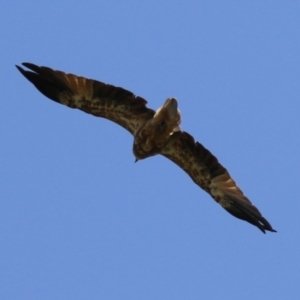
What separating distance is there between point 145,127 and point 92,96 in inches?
46.6

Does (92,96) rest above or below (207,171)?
above

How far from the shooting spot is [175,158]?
17125 millimetres

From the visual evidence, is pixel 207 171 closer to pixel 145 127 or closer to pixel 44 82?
pixel 145 127

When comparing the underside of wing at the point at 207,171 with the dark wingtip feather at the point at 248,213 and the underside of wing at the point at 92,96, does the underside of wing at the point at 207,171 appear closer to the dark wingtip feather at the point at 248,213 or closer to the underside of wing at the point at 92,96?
the dark wingtip feather at the point at 248,213

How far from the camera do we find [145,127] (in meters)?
16.9

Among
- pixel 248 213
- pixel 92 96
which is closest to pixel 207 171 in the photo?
pixel 248 213

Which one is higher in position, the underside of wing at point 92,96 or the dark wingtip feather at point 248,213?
the underside of wing at point 92,96

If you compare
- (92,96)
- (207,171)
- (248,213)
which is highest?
(92,96)

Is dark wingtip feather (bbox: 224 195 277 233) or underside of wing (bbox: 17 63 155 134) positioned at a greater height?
underside of wing (bbox: 17 63 155 134)

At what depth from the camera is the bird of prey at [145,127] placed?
16828 millimetres

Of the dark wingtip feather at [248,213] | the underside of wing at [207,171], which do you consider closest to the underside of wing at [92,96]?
the underside of wing at [207,171]

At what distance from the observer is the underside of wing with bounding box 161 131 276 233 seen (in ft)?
55.3

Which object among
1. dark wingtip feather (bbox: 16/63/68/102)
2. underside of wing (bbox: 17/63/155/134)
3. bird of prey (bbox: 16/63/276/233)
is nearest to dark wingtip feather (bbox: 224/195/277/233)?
bird of prey (bbox: 16/63/276/233)

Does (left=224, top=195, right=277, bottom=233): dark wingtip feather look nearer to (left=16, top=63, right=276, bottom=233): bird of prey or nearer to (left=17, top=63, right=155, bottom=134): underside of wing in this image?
(left=16, top=63, right=276, bottom=233): bird of prey
